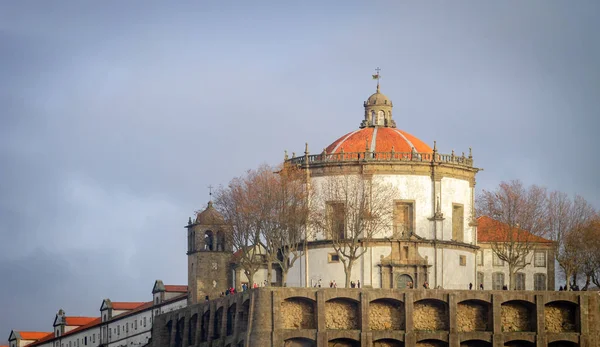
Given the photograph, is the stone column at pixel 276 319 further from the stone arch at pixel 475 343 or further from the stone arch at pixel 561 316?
the stone arch at pixel 561 316

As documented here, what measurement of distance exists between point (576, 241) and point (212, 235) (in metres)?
33.1

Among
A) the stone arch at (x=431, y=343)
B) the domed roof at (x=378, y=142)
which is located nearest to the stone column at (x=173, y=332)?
the domed roof at (x=378, y=142)

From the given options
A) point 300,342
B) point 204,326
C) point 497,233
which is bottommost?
point 300,342

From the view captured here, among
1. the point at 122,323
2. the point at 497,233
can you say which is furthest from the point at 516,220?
the point at 122,323

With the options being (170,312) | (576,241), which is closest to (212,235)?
(170,312)

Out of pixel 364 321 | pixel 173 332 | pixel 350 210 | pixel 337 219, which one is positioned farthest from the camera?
pixel 173 332

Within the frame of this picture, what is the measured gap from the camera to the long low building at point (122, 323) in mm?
163125

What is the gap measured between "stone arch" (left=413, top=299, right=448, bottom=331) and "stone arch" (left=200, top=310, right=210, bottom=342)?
62.0 feet

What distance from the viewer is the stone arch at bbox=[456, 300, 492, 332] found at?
132 meters

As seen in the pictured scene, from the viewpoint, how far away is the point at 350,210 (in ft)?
461

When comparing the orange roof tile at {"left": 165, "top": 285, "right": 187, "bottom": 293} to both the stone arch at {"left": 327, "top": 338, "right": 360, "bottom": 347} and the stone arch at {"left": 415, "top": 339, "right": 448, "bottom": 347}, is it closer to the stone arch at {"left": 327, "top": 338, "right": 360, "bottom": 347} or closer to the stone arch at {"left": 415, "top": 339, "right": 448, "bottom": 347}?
the stone arch at {"left": 327, "top": 338, "right": 360, "bottom": 347}

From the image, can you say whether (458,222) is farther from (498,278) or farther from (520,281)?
(520,281)

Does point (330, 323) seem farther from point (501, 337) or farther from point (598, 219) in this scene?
point (598, 219)

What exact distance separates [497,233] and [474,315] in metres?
14.0
